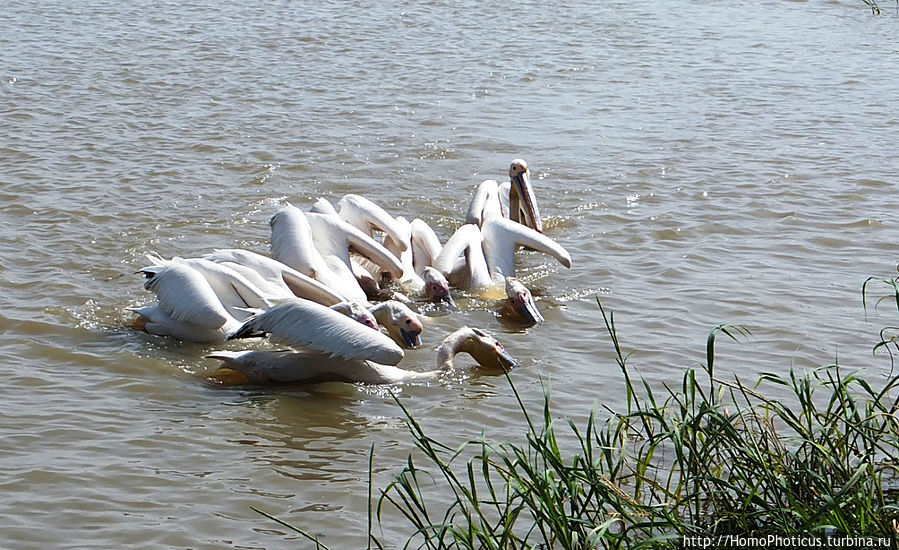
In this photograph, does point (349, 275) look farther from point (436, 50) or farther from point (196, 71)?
point (436, 50)

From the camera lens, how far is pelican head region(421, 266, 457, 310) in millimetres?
5621

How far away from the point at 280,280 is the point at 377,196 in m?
2.37

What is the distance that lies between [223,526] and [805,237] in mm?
4388

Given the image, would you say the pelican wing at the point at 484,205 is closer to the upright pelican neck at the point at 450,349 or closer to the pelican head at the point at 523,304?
the pelican head at the point at 523,304

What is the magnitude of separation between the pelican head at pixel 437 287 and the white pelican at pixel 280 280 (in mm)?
521

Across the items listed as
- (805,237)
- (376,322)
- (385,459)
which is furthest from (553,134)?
(385,459)

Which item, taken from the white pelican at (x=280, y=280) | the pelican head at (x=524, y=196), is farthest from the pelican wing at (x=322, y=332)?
the pelican head at (x=524, y=196)

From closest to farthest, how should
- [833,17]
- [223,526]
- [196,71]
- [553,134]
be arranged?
[223,526], [553,134], [196,71], [833,17]

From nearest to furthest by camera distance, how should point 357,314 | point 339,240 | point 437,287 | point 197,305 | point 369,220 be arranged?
point 357,314 → point 197,305 → point 437,287 → point 339,240 → point 369,220

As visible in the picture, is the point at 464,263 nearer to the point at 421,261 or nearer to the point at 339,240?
the point at 421,261

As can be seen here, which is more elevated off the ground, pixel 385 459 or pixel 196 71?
pixel 196 71

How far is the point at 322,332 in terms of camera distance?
449 cm

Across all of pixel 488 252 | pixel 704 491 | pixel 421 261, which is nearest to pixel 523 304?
pixel 488 252

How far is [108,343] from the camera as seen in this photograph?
5023mm
